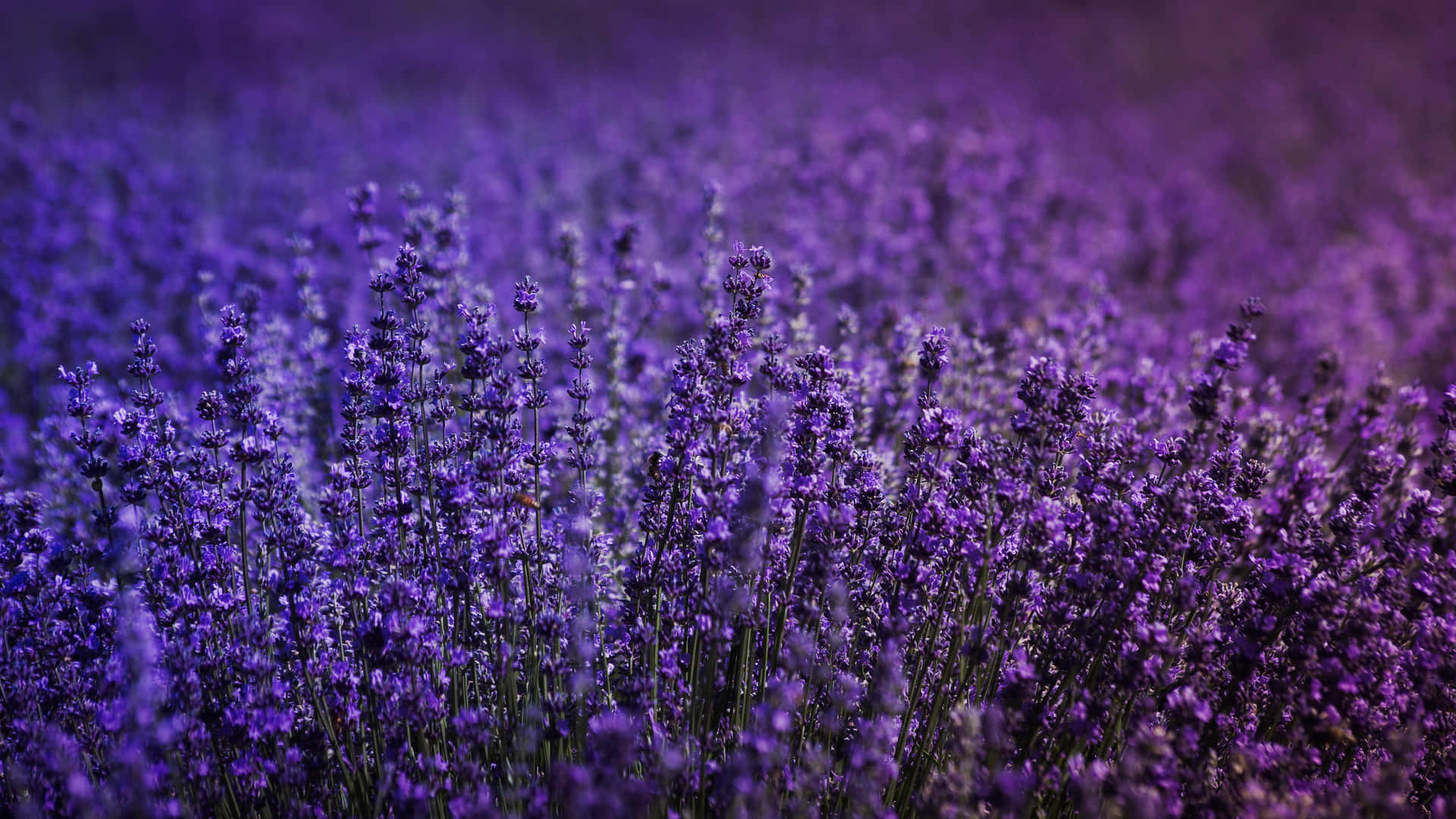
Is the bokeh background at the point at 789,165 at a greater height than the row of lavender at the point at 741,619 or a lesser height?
greater

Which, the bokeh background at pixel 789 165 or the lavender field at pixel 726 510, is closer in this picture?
the lavender field at pixel 726 510

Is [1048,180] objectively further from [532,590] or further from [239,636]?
[239,636]

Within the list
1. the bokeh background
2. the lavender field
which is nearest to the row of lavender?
the lavender field

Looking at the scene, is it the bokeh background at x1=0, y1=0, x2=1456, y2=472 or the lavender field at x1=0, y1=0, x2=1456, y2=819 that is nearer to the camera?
the lavender field at x1=0, y1=0, x2=1456, y2=819

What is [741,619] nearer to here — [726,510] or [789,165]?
[726,510]

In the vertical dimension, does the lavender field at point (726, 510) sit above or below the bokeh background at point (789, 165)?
below

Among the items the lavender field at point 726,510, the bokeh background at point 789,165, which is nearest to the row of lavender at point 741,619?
the lavender field at point 726,510

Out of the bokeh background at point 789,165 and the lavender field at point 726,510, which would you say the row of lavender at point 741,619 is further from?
the bokeh background at point 789,165

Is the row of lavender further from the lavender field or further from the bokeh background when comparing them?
the bokeh background

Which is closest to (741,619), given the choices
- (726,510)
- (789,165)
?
(726,510)
